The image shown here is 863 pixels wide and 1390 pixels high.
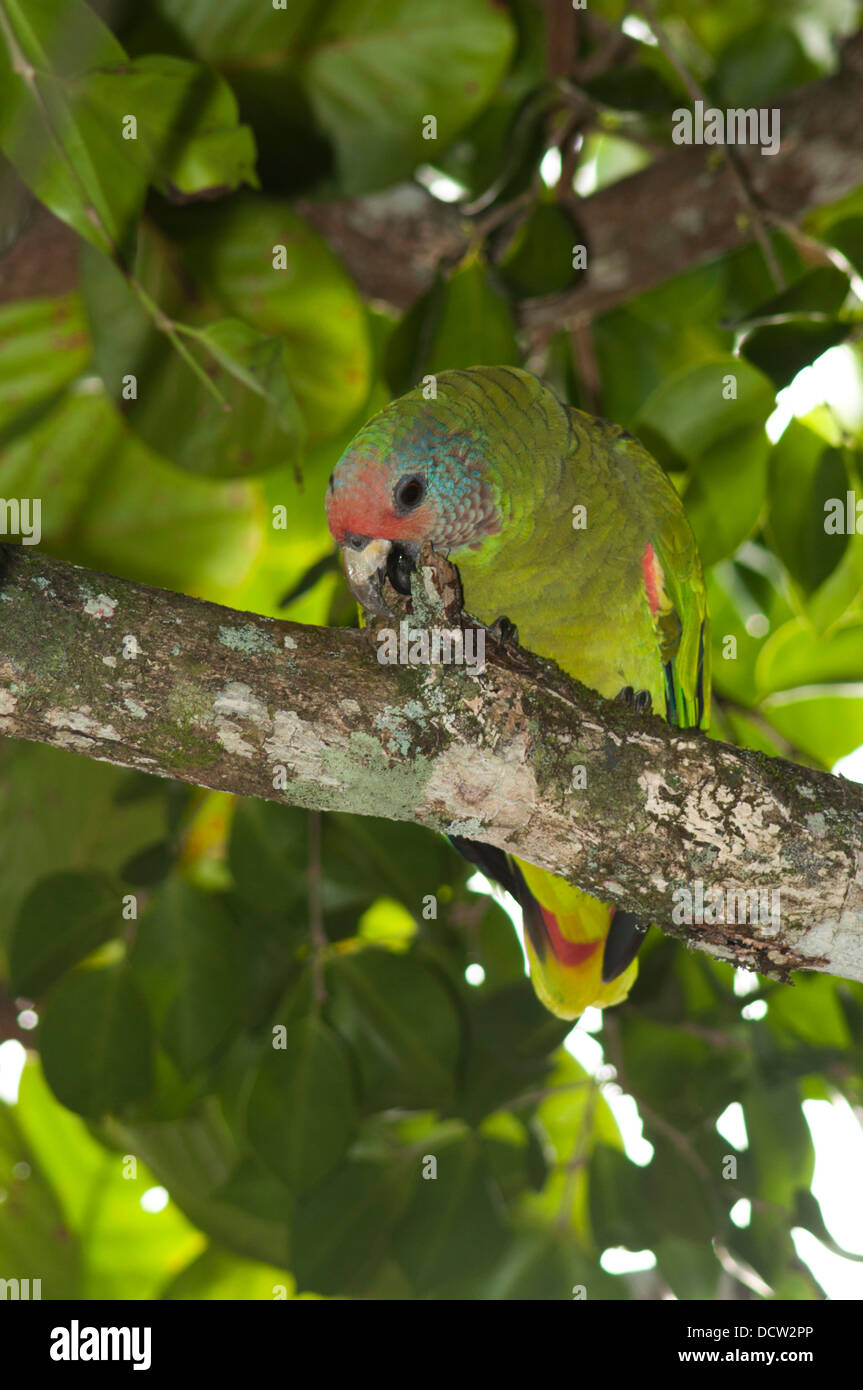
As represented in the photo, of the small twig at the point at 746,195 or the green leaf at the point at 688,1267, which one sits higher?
the small twig at the point at 746,195

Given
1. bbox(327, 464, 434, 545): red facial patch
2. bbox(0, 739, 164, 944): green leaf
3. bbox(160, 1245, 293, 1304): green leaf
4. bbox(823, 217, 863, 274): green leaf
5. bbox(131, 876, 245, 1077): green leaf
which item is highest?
bbox(823, 217, 863, 274): green leaf

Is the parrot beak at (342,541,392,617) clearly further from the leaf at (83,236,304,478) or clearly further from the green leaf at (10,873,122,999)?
the green leaf at (10,873,122,999)

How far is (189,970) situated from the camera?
5.69ft

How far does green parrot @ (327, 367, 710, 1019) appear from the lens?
57.2 inches

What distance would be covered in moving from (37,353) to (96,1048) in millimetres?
1338

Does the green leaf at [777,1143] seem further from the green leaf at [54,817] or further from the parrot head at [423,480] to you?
the green leaf at [54,817]


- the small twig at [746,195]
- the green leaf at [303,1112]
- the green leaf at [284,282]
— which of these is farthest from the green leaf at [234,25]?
the green leaf at [303,1112]

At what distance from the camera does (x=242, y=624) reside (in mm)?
1039

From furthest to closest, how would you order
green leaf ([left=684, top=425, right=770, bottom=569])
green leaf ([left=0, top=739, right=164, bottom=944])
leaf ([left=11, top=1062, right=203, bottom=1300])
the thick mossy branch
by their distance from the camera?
1. leaf ([left=11, top=1062, right=203, bottom=1300])
2. green leaf ([left=0, top=739, right=164, bottom=944])
3. green leaf ([left=684, top=425, right=770, bottom=569])
4. the thick mossy branch

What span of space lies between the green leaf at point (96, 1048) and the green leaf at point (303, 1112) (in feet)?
0.69

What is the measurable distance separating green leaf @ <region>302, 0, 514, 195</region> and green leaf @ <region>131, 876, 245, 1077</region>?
140cm

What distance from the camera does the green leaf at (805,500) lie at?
1.59 m

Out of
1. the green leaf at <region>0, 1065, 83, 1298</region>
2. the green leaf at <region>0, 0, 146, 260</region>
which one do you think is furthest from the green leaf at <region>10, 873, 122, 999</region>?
the green leaf at <region>0, 0, 146, 260</region>
